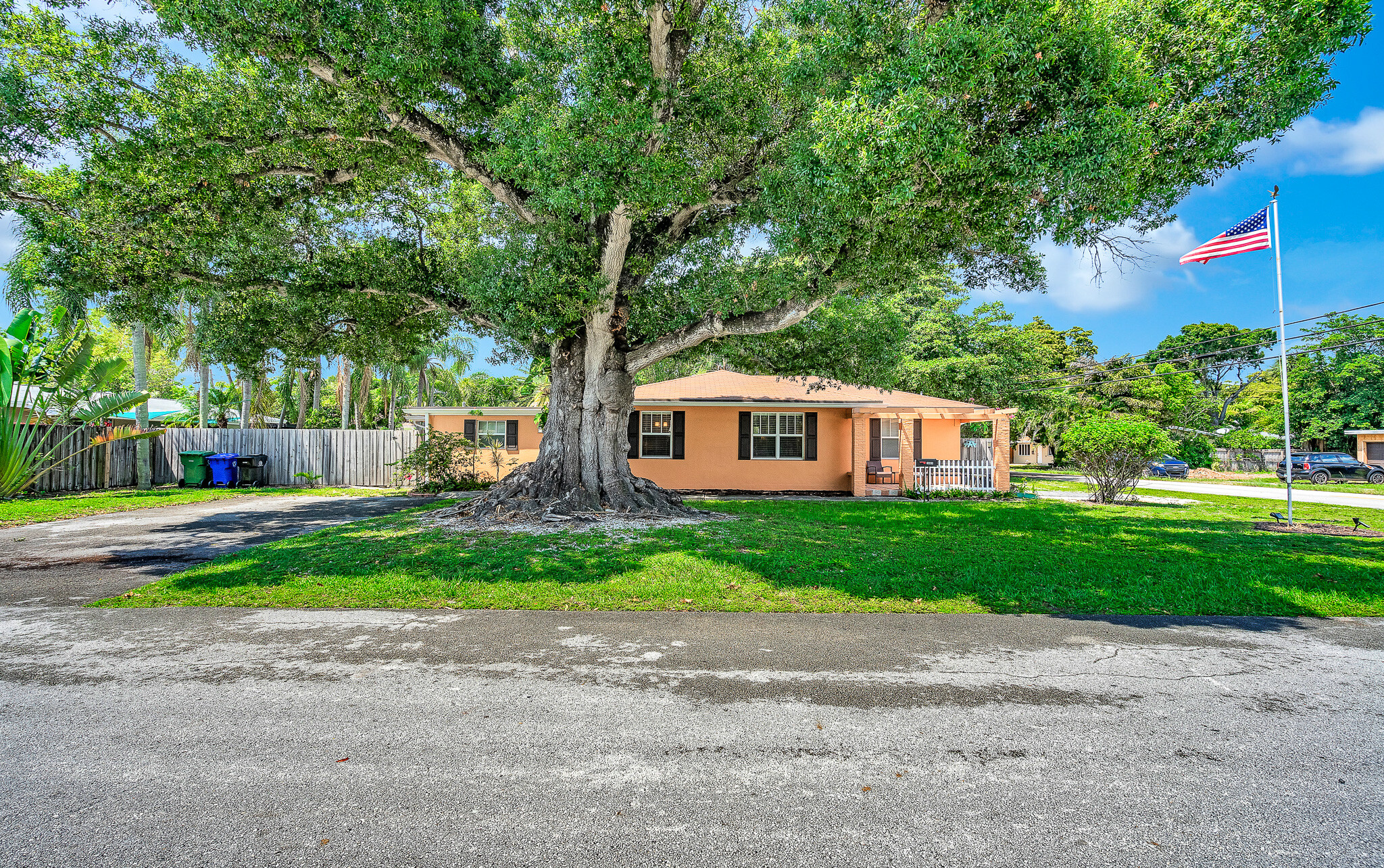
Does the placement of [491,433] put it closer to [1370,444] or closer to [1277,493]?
[1277,493]

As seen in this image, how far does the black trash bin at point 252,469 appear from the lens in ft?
61.0

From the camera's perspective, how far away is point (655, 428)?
18.8 m

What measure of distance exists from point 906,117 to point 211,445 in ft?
70.1

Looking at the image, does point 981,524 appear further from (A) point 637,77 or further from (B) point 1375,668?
(A) point 637,77

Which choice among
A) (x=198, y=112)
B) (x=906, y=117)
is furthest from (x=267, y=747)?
(x=198, y=112)

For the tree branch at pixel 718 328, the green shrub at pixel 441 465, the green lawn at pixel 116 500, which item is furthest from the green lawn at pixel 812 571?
the green shrub at pixel 441 465

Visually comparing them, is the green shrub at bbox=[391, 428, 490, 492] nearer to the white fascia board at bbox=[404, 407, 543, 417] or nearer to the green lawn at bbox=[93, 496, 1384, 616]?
the white fascia board at bbox=[404, 407, 543, 417]

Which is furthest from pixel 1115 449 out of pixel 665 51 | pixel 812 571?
pixel 665 51

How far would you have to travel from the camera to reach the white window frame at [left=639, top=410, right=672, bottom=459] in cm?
1878

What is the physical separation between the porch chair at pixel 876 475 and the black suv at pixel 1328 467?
23803 mm

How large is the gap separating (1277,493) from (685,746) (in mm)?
24845

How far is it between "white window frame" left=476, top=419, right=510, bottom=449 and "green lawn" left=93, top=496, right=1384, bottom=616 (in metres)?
8.85

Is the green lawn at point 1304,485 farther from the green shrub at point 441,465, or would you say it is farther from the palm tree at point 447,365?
the palm tree at point 447,365

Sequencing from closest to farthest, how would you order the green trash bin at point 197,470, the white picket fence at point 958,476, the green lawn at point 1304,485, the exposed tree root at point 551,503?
1. the exposed tree root at point 551,503
2. the white picket fence at point 958,476
3. the green trash bin at point 197,470
4. the green lawn at point 1304,485
